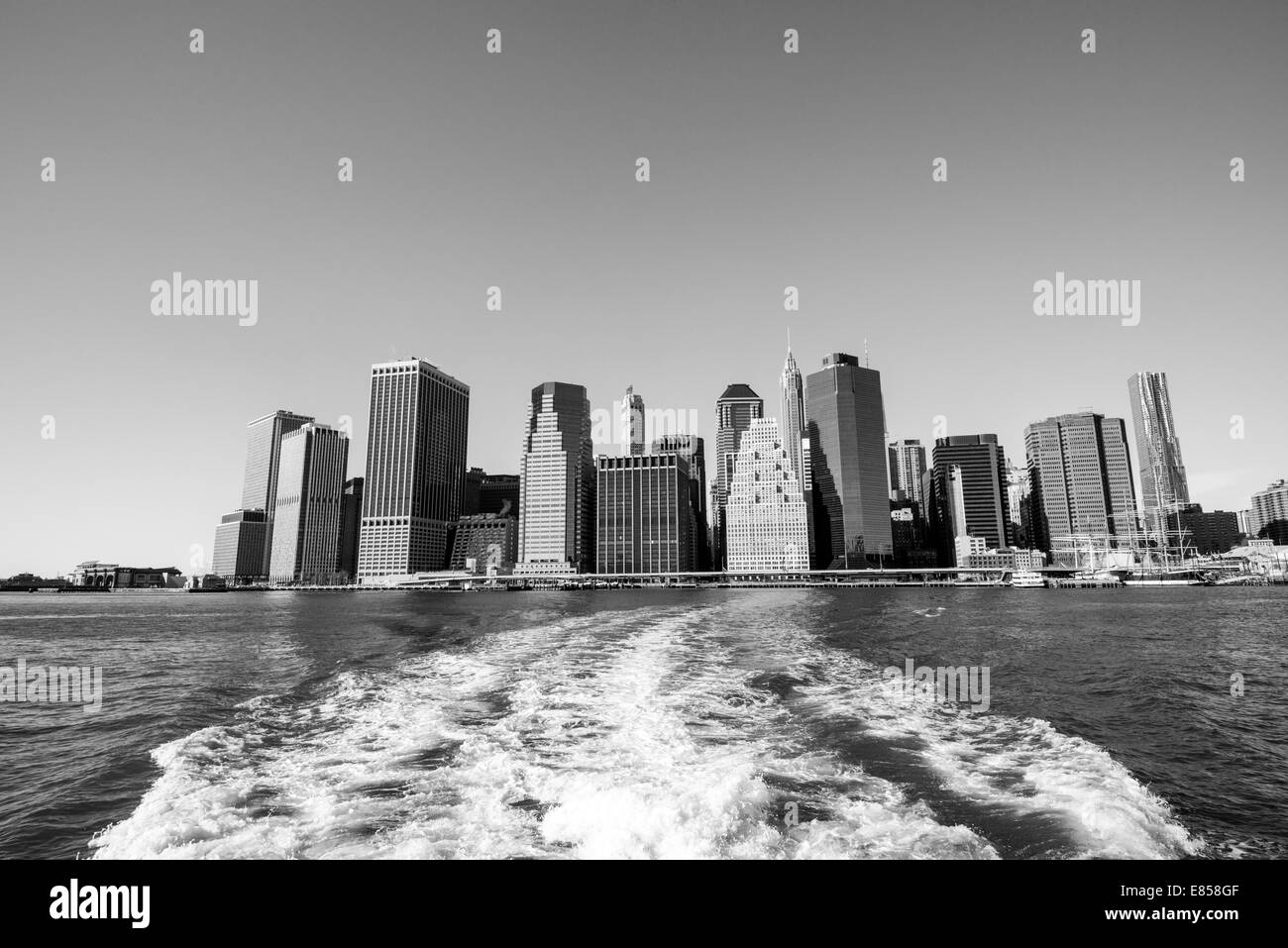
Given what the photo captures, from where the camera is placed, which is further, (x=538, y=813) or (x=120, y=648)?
(x=120, y=648)

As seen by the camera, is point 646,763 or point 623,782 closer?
point 623,782

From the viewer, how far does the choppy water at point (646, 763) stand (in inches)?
429

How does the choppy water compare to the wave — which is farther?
the choppy water

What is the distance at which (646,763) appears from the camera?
14.8 m

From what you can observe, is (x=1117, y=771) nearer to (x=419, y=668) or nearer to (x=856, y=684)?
(x=856, y=684)

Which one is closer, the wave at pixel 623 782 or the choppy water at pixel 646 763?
the wave at pixel 623 782

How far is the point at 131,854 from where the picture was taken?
34.2 ft

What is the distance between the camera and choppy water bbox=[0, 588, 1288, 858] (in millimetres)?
10898
